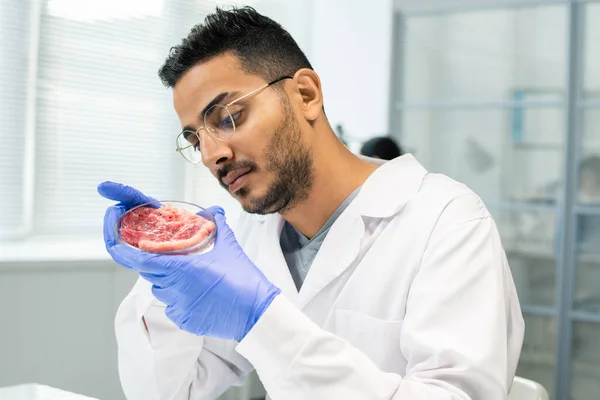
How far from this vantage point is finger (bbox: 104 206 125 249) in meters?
1.19

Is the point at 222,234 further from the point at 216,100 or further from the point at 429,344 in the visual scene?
the point at 429,344

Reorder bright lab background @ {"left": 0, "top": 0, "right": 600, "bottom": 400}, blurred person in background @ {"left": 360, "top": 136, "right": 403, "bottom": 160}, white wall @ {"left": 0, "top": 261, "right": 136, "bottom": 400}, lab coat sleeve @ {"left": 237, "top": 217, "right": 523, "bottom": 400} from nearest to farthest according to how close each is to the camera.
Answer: lab coat sleeve @ {"left": 237, "top": 217, "right": 523, "bottom": 400}
white wall @ {"left": 0, "top": 261, "right": 136, "bottom": 400}
bright lab background @ {"left": 0, "top": 0, "right": 600, "bottom": 400}
blurred person in background @ {"left": 360, "top": 136, "right": 403, "bottom": 160}

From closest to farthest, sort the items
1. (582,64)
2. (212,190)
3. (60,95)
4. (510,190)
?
1. (60,95)
2. (582,64)
3. (510,190)
4. (212,190)

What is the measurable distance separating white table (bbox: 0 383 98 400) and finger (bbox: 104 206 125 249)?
0.40 metres

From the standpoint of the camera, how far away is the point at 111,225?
124cm

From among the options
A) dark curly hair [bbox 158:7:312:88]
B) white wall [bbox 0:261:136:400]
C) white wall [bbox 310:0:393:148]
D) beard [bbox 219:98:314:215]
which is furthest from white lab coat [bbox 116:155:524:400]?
white wall [bbox 310:0:393:148]

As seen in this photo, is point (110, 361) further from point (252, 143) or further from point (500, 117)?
point (500, 117)

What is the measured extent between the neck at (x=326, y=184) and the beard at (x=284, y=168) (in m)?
0.03

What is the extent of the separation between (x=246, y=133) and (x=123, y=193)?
0.28 metres

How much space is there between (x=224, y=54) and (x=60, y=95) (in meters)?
1.96

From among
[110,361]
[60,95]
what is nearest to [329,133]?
[110,361]

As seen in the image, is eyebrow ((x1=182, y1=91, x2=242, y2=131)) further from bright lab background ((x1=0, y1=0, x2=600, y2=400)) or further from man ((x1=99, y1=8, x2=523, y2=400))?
bright lab background ((x1=0, y1=0, x2=600, y2=400))

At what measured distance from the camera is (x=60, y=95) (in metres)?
3.03

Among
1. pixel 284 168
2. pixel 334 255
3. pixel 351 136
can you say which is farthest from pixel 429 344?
pixel 351 136
